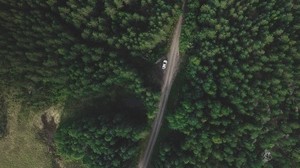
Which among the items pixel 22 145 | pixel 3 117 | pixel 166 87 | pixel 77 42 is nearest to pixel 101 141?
pixel 166 87

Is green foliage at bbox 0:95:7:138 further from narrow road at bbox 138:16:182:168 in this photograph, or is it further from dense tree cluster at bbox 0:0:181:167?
narrow road at bbox 138:16:182:168

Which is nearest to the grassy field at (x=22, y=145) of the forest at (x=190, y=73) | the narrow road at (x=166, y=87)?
the forest at (x=190, y=73)

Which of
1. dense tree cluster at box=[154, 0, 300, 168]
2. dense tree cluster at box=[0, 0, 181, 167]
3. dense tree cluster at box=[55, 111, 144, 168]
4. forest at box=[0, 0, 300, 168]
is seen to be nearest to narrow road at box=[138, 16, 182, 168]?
forest at box=[0, 0, 300, 168]

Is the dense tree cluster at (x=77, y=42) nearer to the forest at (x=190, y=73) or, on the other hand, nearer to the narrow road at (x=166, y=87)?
the forest at (x=190, y=73)

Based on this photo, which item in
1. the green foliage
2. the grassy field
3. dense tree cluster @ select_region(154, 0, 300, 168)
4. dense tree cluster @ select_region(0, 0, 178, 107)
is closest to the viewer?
dense tree cluster @ select_region(0, 0, 178, 107)

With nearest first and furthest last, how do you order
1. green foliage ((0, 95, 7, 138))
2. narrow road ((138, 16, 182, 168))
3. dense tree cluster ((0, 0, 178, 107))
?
dense tree cluster ((0, 0, 178, 107)) < green foliage ((0, 95, 7, 138)) < narrow road ((138, 16, 182, 168))

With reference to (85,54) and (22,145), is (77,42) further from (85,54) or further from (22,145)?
(22,145)

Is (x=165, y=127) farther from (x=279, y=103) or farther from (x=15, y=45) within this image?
(x=15, y=45)
